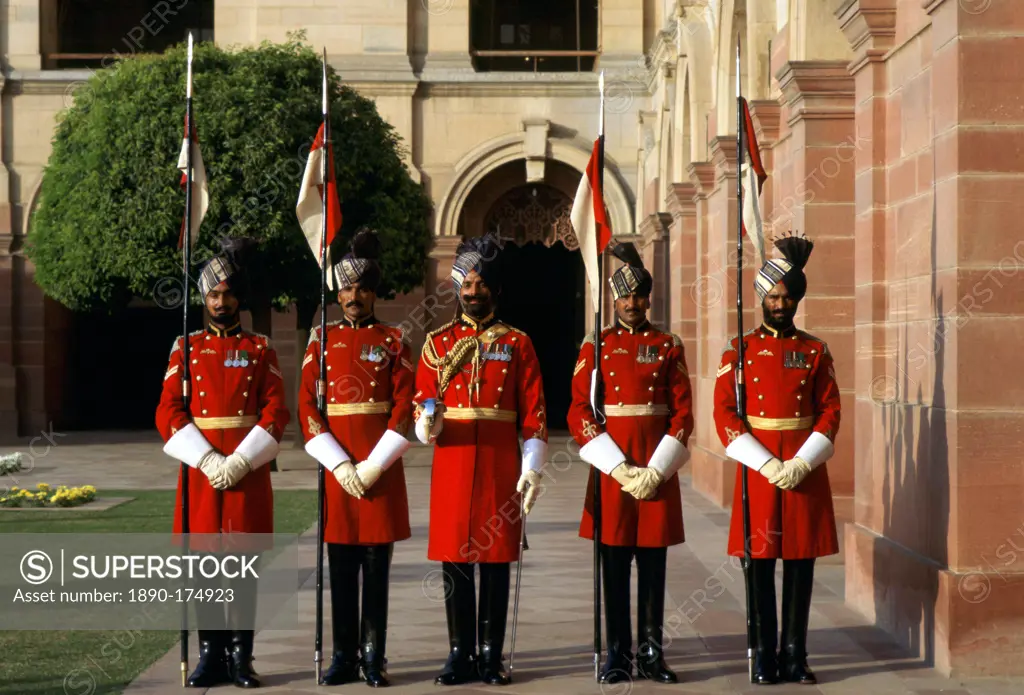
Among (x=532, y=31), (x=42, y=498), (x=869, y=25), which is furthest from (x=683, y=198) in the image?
(x=532, y=31)

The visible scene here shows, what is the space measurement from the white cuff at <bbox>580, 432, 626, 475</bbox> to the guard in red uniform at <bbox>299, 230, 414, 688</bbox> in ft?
2.83

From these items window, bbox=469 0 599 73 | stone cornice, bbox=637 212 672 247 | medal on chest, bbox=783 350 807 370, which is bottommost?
medal on chest, bbox=783 350 807 370

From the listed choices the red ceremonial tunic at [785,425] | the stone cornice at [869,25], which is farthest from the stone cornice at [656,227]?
the red ceremonial tunic at [785,425]

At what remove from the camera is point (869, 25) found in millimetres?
9219

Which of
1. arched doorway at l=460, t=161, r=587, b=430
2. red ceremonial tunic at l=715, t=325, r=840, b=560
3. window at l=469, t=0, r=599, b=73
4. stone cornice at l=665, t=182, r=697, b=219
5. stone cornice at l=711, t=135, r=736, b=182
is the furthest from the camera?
window at l=469, t=0, r=599, b=73

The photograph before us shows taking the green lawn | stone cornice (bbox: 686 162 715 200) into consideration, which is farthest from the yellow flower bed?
stone cornice (bbox: 686 162 715 200)

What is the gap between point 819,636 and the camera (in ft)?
27.7

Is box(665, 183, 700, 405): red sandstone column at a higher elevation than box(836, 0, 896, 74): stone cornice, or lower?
lower

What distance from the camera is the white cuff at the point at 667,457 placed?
731 centimetres

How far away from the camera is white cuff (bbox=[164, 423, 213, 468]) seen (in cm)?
715

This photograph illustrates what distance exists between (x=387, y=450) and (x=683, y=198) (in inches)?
498

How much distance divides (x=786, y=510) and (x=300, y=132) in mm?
15997

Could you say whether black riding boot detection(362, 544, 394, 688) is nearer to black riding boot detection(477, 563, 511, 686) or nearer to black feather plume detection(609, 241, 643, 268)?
black riding boot detection(477, 563, 511, 686)

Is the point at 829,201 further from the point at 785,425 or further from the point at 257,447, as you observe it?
the point at 257,447
